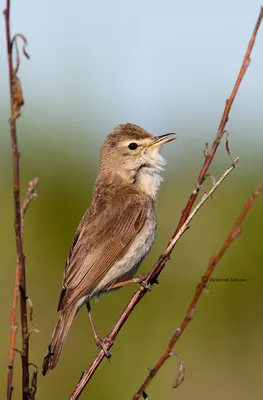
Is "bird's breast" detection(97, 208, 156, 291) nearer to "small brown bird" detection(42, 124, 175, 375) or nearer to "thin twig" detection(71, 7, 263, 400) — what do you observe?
"small brown bird" detection(42, 124, 175, 375)

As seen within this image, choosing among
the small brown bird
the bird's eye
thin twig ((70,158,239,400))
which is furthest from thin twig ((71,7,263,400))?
the bird's eye

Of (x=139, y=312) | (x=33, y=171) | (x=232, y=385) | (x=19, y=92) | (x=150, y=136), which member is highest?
(x=19, y=92)

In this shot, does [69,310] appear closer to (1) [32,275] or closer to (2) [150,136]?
(2) [150,136]

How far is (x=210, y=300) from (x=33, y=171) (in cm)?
263

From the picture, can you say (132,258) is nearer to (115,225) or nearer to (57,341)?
(115,225)

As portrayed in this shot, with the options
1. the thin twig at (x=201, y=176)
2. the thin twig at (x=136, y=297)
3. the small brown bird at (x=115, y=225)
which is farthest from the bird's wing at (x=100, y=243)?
the thin twig at (x=201, y=176)

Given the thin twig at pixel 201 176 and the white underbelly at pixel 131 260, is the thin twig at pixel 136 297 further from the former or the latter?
the white underbelly at pixel 131 260

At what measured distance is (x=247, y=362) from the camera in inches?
314

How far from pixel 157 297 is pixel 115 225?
11.1 feet

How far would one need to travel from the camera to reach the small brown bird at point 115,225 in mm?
4652

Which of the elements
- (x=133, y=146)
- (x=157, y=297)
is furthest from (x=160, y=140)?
(x=157, y=297)

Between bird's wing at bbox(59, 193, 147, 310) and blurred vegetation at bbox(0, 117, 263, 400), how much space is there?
263 centimetres

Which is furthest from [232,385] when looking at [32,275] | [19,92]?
[19,92]

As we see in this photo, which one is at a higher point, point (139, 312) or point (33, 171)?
point (33, 171)
